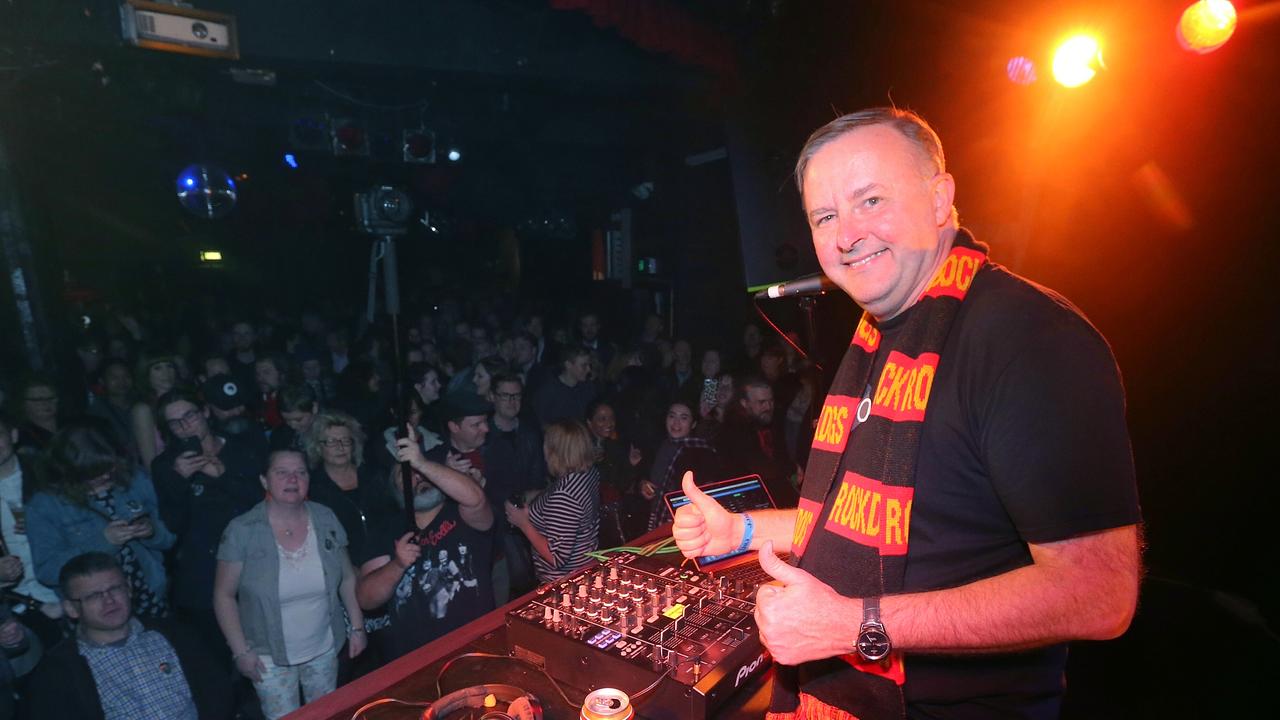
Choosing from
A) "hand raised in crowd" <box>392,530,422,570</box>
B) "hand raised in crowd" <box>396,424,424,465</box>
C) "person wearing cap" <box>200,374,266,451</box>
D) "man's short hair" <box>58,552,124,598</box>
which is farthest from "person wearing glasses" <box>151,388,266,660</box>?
"hand raised in crowd" <box>396,424,424,465</box>

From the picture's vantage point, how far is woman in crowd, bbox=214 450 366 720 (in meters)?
2.88

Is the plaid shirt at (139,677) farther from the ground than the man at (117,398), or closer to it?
closer to it

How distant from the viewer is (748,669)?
150 centimetres

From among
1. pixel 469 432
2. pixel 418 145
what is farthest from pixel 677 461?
pixel 418 145

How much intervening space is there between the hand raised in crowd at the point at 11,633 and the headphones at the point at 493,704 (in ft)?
9.45

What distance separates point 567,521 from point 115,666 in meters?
1.91

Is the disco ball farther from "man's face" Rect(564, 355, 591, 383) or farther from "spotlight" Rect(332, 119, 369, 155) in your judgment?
"man's face" Rect(564, 355, 591, 383)

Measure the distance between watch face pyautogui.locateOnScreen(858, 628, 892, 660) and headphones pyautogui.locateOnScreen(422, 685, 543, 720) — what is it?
2.18 ft

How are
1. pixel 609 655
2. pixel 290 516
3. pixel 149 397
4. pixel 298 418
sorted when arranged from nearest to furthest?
pixel 609 655, pixel 290 516, pixel 298 418, pixel 149 397

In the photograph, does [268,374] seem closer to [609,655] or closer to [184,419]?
[184,419]

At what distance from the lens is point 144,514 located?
3545 mm

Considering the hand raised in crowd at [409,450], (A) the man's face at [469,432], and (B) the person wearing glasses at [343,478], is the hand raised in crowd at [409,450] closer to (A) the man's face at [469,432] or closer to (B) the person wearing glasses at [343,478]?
(B) the person wearing glasses at [343,478]

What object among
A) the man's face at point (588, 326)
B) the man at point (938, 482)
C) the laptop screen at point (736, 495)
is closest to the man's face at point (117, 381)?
the man's face at point (588, 326)

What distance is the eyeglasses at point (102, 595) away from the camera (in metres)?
2.50
